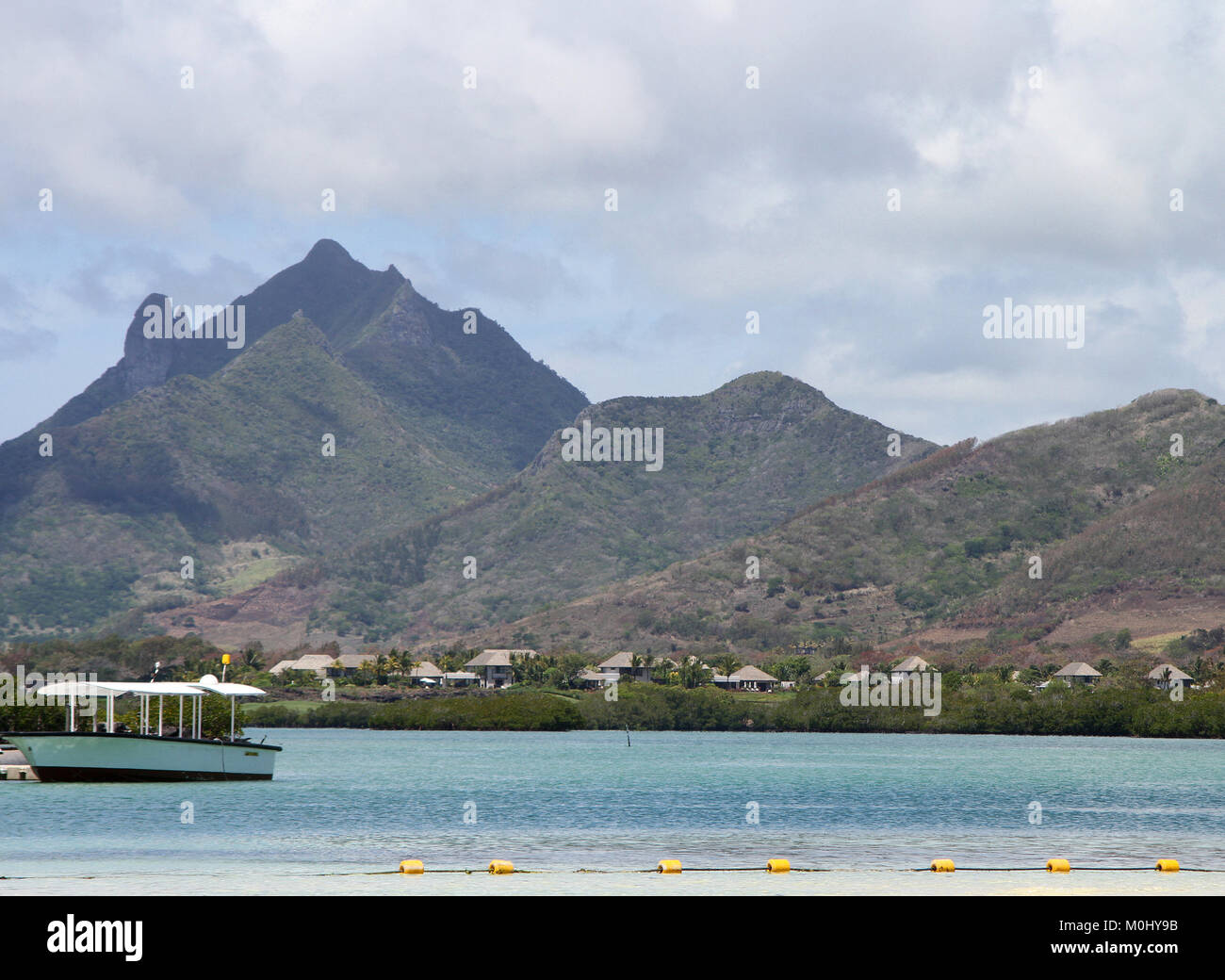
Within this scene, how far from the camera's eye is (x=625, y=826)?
168 ft

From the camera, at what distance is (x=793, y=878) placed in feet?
76.1

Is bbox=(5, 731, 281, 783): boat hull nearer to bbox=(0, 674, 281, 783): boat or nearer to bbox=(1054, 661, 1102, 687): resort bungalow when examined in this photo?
bbox=(0, 674, 281, 783): boat

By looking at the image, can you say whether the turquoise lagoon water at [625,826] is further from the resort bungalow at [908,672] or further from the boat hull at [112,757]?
the resort bungalow at [908,672]

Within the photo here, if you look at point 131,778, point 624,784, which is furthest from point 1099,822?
point 131,778

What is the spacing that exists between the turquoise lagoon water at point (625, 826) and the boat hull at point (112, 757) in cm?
90

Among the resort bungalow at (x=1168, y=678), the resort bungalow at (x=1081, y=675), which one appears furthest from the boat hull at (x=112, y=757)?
the resort bungalow at (x=1081, y=675)

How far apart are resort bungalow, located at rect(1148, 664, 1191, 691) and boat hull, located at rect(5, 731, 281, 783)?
137 meters

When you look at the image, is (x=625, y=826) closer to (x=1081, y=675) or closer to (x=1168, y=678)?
(x=1168, y=678)

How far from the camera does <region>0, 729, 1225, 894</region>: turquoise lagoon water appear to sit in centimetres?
2311

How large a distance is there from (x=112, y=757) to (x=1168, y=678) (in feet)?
491

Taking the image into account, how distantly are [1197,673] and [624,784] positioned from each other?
124834 millimetres
